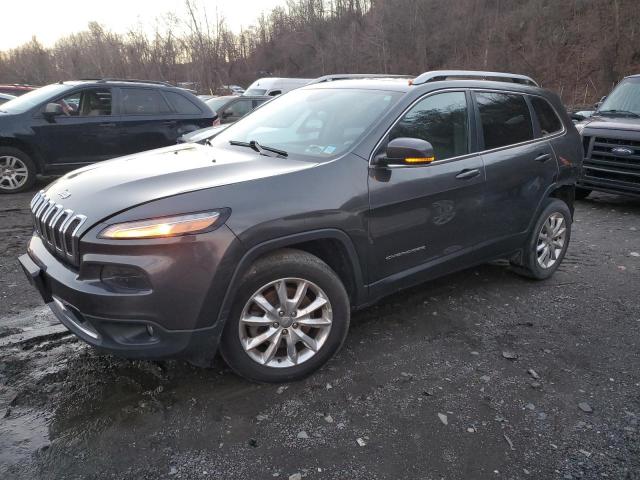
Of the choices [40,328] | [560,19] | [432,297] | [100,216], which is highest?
[560,19]

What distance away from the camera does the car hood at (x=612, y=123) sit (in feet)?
22.5

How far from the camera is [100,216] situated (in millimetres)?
2463

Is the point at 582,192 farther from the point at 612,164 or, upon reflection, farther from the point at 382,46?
the point at 382,46

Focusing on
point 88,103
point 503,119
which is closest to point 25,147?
point 88,103

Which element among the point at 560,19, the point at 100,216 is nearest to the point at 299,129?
the point at 100,216

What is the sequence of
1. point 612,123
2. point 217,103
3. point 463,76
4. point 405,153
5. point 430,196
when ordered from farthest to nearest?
point 217,103
point 612,123
point 463,76
point 430,196
point 405,153

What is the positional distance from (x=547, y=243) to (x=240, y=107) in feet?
32.9

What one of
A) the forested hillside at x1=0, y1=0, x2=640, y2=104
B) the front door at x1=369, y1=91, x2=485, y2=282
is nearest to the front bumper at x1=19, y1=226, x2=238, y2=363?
the front door at x1=369, y1=91, x2=485, y2=282

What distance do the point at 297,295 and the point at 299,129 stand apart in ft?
4.55

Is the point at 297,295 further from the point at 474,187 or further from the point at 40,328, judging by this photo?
the point at 40,328

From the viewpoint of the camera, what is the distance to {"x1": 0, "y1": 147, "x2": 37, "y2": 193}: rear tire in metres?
7.29

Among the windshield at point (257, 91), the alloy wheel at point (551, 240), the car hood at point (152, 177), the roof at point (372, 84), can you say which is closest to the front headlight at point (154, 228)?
the car hood at point (152, 177)

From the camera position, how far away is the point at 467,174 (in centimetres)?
357

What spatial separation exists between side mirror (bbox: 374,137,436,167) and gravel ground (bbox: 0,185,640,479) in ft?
4.15
